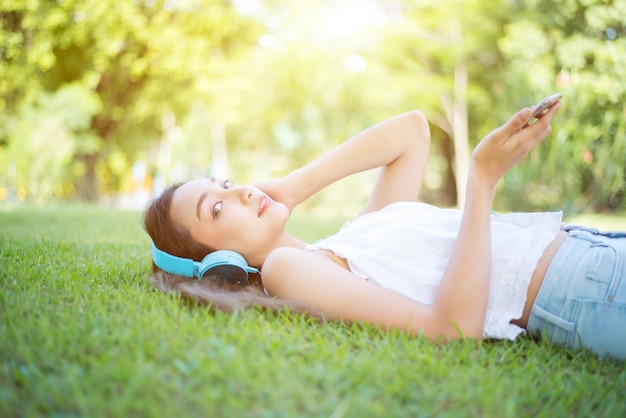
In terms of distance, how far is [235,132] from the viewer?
28.0m

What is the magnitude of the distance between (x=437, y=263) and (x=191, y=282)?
115 cm

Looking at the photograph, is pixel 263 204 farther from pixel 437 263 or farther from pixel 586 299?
pixel 586 299

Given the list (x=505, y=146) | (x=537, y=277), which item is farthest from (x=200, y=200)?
(x=537, y=277)

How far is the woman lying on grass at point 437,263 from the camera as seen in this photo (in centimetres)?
199

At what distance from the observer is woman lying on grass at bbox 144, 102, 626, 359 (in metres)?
1.99

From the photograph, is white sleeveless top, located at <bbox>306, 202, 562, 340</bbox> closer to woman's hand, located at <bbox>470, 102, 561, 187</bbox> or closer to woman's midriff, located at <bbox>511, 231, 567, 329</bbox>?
woman's midriff, located at <bbox>511, 231, 567, 329</bbox>

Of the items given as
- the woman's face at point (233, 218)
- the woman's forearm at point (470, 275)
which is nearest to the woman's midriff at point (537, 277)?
the woman's forearm at point (470, 275)

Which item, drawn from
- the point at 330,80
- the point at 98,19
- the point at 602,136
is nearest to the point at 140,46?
the point at 98,19

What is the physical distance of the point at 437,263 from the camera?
2.21 m

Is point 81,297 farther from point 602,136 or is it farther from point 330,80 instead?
point 330,80

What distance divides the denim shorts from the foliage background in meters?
8.47

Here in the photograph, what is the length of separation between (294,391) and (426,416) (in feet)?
1.20

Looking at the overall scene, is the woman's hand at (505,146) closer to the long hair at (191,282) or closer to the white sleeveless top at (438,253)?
the white sleeveless top at (438,253)

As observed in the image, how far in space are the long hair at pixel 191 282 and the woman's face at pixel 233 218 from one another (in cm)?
6
